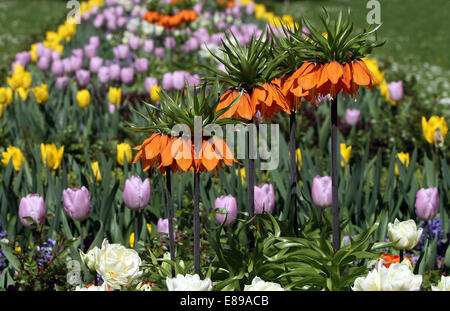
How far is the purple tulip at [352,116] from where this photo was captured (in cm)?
505

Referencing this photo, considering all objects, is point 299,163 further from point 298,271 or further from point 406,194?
point 298,271

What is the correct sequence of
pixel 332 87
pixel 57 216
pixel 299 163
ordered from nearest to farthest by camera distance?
pixel 332 87, pixel 57 216, pixel 299 163

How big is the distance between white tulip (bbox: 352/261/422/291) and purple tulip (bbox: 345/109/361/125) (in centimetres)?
330

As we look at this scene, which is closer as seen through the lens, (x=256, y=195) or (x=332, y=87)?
(x=332, y=87)

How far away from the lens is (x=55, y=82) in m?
6.14

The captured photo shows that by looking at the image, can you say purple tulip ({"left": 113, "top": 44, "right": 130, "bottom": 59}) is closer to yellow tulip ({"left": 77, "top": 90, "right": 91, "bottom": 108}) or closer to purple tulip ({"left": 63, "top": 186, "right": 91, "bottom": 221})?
yellow tulip ({"left": 77, "top": 90, "right": 91, "bottom": 108})

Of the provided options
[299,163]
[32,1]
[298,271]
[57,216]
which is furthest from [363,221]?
[32,1]

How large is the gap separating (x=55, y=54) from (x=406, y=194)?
4268mm

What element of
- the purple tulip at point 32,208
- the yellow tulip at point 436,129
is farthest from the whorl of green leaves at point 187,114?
the yellow tulip at point 436,129

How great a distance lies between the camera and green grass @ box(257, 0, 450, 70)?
12352mm

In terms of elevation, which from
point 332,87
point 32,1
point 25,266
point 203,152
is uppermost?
point 32,1

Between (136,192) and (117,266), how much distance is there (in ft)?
3.31

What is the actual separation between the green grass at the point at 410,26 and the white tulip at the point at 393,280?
21.6ft

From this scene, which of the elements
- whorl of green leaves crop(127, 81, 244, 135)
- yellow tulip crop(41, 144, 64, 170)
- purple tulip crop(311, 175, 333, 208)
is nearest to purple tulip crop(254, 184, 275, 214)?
purple tulip crop(311, 175, 333, 208)
